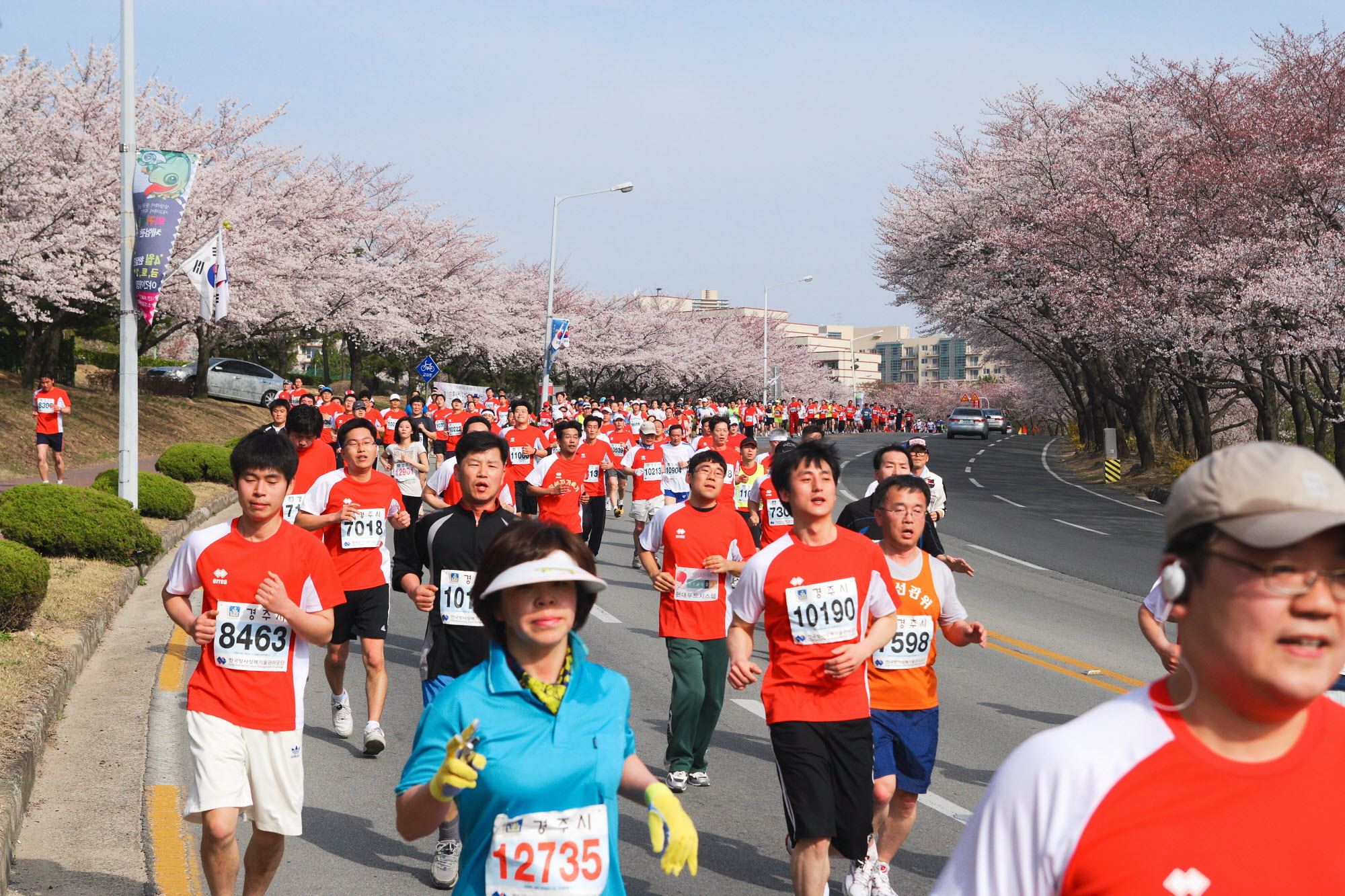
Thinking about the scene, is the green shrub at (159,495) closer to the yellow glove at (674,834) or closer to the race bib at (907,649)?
the race bib at (907,649)

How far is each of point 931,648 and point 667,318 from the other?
81.0m

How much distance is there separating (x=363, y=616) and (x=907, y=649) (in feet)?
12.9

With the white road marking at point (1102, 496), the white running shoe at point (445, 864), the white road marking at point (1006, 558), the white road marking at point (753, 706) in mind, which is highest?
the white running shoe at point (445, 864)

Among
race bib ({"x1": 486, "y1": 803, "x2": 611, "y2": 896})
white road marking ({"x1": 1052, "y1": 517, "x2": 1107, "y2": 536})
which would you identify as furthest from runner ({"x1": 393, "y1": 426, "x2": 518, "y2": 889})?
white road marking ({"x1": 1052, "y1": 517, "x2": 1107, "y2": 536})

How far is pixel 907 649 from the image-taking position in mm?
5551

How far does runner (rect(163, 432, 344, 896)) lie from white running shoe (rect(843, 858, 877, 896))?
2201mm

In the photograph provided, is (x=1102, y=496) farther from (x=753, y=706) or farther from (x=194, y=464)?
(x=753, y=706)

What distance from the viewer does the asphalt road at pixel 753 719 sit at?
5.78 meters

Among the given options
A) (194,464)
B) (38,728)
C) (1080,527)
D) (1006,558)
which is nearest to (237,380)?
(194,464)

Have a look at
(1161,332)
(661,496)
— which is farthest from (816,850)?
(1161,332)

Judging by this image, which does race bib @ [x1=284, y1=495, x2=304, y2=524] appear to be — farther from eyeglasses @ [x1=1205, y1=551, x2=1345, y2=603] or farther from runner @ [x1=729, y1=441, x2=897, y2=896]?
eyeglasses @ [x1=1205, y1=551, x2=1345, y2=603]

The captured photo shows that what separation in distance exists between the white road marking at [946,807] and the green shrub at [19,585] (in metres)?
6.45

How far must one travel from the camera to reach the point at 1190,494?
1.69 metres

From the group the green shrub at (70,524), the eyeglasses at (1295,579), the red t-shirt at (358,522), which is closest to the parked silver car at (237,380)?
the green shrub at (70,524)
